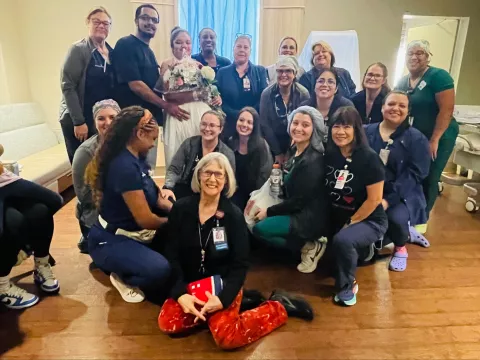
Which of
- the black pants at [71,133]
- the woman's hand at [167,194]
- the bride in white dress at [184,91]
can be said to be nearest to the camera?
the woman's hand at [167,194]

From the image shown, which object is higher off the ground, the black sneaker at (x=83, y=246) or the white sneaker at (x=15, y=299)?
the white sneaker at (x=15, y=299)

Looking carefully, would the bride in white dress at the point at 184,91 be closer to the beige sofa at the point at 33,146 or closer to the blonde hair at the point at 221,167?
the blonde hair at the point at 221,167

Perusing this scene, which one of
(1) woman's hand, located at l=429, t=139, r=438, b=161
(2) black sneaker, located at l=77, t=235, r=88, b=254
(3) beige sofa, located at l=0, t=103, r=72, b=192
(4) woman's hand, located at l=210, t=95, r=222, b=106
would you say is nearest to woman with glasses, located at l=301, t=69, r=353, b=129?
(4) woman's hand, located at l=210, t=95, r=222, b=106

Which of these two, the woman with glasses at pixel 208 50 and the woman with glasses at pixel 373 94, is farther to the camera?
the woman with glasses at pixel 208 50

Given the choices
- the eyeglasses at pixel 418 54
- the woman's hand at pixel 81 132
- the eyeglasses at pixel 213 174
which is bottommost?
the eyeglasses at pixel 213 174

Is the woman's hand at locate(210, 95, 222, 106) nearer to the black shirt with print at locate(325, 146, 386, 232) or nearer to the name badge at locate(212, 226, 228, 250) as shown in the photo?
the black shirt with print at locate(325, 146, 386, 232)

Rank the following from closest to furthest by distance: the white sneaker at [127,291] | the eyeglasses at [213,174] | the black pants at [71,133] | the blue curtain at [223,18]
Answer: the eyeglasses at [213,174] → the white sneaker at [127,291] → the black pants at [71,133] → the blue curtain at [223,18]

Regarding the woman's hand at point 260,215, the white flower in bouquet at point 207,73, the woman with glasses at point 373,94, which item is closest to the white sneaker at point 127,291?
the woman's hand at point 260,215

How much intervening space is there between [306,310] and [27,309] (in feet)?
5.07

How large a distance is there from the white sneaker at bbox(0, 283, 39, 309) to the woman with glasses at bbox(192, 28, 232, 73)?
1.90 metres

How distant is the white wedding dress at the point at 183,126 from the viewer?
2.56 metres

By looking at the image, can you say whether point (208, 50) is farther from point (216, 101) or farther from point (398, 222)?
point (398, 222)

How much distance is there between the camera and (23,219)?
1.98m

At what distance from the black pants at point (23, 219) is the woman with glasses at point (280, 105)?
1455 mm
